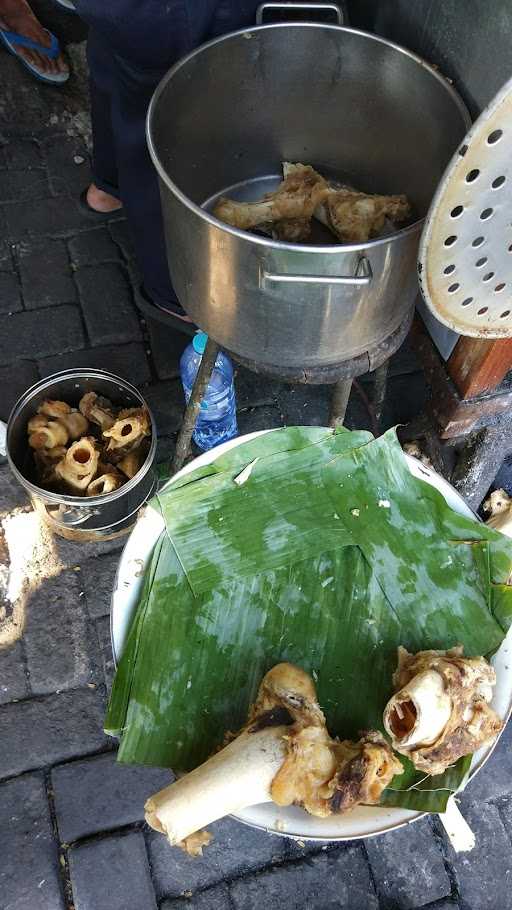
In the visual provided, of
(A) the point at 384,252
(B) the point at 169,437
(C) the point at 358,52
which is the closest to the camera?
(A) the point at 384,252

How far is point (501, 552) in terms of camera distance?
1.97 m

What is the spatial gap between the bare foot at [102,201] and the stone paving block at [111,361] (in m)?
0.96

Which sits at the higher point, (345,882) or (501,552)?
(501,552)

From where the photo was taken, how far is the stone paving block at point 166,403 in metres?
3.30

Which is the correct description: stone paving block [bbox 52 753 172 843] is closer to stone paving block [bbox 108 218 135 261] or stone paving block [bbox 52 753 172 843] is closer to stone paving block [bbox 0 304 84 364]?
stone paving block [bbox 0 304 84 364]

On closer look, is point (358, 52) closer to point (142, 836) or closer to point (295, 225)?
point (295, 225)

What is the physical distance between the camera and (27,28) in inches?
165

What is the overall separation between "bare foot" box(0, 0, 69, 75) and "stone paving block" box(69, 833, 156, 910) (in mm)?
4292

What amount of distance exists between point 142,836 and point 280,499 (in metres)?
1.43

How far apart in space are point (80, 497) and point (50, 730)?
3.09 ft

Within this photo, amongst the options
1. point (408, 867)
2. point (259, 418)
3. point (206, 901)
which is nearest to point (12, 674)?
point (206, 901)

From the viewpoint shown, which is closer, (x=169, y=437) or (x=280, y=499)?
(x=280, y=499)

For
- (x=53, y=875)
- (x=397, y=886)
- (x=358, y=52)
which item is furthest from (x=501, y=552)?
(x=53, y=875)

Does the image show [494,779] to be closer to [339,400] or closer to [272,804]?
[272,804]
